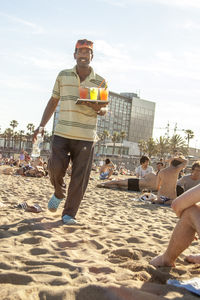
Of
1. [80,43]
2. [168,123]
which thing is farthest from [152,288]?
[168,123]

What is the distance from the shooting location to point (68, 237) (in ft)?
10.5

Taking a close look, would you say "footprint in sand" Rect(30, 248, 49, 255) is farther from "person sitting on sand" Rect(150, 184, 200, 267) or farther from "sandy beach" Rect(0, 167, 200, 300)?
"person sitting on sand" Rect(150, 184, 200, 267)

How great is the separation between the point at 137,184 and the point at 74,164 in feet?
19.6

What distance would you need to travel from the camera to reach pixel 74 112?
3.92 m

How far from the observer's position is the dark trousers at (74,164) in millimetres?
3877

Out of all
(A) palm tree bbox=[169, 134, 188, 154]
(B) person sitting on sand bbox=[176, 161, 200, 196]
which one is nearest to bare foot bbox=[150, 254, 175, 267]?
(B) person sitting on sand bbox=[176, 161, 200, 196]

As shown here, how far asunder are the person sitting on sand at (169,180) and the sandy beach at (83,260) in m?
3.00

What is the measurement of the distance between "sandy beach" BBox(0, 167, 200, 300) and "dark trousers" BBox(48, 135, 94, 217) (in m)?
0.30

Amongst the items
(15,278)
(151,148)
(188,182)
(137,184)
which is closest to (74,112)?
(15,278)

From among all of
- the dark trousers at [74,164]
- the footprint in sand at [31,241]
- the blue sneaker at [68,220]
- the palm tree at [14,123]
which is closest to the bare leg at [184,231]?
the footprint in sand at [31,241]

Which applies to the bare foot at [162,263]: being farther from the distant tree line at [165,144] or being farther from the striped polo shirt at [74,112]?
the distant tree line at [165,144]

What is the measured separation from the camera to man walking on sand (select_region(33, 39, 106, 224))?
12.8 ft

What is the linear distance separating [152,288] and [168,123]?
73.3 m

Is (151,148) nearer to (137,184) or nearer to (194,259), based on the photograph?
(137,184)
